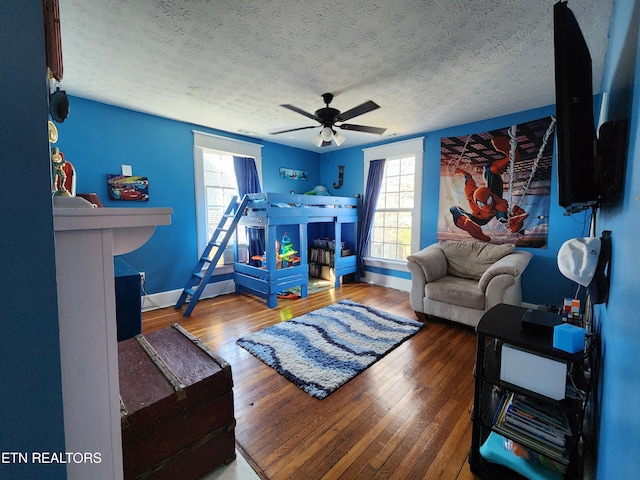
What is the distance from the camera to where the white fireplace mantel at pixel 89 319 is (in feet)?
2.23

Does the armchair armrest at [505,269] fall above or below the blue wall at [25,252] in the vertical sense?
below

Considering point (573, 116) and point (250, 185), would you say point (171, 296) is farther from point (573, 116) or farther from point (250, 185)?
point (573, 116)

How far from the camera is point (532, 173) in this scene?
9.96 feet

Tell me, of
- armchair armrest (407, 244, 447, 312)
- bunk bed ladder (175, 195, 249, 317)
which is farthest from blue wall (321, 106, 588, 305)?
bunk bed ladder (175, 195, 249, 317)

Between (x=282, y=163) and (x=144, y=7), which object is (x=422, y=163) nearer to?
(x=282, y=163)

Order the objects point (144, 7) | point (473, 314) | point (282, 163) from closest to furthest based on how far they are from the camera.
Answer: point (144, 7), point (473, 314), point (282, 163)

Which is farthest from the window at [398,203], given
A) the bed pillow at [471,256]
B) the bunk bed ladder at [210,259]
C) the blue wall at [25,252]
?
the blue wall at [25,252]

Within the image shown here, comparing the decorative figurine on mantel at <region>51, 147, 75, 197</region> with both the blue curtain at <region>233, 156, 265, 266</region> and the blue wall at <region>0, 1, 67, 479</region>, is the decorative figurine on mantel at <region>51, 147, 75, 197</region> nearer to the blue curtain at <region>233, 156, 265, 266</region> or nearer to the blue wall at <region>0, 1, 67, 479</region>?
the blue wall at <region>0, 1, 67, 479</region>

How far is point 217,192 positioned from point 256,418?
3.11m

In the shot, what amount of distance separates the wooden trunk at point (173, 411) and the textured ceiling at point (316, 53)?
190 cm

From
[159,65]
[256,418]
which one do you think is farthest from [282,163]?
[256,418]

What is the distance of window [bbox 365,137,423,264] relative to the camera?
399cm

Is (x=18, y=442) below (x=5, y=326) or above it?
below

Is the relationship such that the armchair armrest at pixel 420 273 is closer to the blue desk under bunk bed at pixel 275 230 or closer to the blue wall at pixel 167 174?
the blue wall at pixel 167 174
